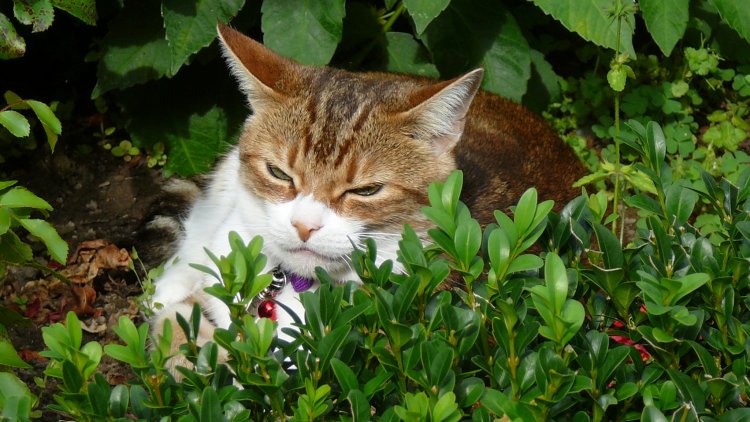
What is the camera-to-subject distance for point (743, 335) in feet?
7.11

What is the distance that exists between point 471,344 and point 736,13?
8.55 ft

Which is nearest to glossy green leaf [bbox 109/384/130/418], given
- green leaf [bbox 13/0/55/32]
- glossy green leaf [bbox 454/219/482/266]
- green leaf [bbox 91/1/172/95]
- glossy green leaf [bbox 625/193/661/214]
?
glossy green leaf [bbox 454/219/482/266]

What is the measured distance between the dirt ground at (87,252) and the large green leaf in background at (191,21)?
3.03 feet

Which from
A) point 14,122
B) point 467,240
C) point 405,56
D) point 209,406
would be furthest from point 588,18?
point 209,406

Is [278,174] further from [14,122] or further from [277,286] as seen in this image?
[14,122]

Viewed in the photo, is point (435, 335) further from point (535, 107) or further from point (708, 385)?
point (535, 107)

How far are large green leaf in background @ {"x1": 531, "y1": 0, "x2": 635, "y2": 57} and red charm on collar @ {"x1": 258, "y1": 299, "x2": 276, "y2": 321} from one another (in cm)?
163

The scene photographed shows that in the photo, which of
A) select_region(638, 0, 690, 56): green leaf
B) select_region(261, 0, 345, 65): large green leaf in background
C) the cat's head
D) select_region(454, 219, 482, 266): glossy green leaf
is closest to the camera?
select_region(454, 219, 482, 266): glossy green leaf

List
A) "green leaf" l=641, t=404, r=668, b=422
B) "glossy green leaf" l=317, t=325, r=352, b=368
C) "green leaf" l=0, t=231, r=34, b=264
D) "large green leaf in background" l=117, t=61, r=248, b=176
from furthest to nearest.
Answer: "large green leaf in background" l=117, t=61, r=248, b=176 → "green leaf" l=0, t=231, r=34, b=264 → "glossy green leaf" l=317, t=325, r=352, b=368 → "green leaf" l=641, t=404, r=668, b=422

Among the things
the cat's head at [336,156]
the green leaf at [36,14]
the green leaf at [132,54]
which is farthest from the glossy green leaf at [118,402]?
the green leaf at [132,54]

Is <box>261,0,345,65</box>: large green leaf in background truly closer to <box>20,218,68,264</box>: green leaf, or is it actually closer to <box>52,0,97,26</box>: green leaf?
<box>52,0,97,26</box>: green leaf

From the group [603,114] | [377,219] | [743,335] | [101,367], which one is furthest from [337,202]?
[603,114]

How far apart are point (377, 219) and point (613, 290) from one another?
1.15 m

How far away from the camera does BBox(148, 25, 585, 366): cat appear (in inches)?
125
